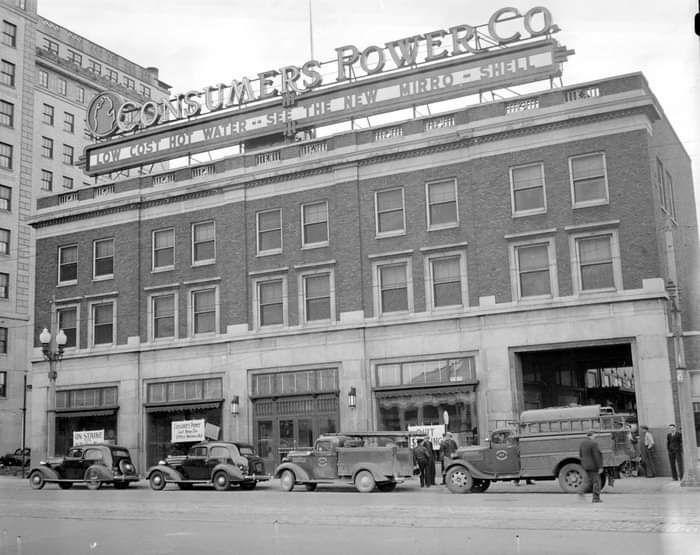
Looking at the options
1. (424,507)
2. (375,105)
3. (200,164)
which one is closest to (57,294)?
(200,164)

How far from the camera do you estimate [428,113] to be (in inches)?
1535

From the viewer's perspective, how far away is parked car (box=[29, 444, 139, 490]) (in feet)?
109

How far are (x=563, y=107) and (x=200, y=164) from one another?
1749 centimetres

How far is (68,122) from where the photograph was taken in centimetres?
7450

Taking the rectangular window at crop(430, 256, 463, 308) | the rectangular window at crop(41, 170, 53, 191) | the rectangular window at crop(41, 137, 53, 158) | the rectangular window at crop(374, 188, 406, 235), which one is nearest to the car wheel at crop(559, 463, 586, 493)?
the rectangular window at crop(430, 256, 463, 308)

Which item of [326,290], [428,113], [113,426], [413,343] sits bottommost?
[113,426]

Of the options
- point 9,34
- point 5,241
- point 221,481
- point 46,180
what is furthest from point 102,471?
point 46,180

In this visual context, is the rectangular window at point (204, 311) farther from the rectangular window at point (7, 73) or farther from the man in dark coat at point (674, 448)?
the rectangular window at point (7, 73)

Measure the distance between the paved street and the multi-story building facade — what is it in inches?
1619

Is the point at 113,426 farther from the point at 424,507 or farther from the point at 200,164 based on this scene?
the point at 424,507

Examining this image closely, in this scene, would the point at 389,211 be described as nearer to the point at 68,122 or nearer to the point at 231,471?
the point at 231,471

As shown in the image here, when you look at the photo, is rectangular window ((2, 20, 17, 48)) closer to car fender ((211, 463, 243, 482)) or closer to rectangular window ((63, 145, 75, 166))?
rectangular window ((63, 145, 75, 166))

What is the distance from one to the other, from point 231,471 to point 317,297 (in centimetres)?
1019

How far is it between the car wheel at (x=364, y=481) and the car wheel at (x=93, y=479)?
1056 centimetres
